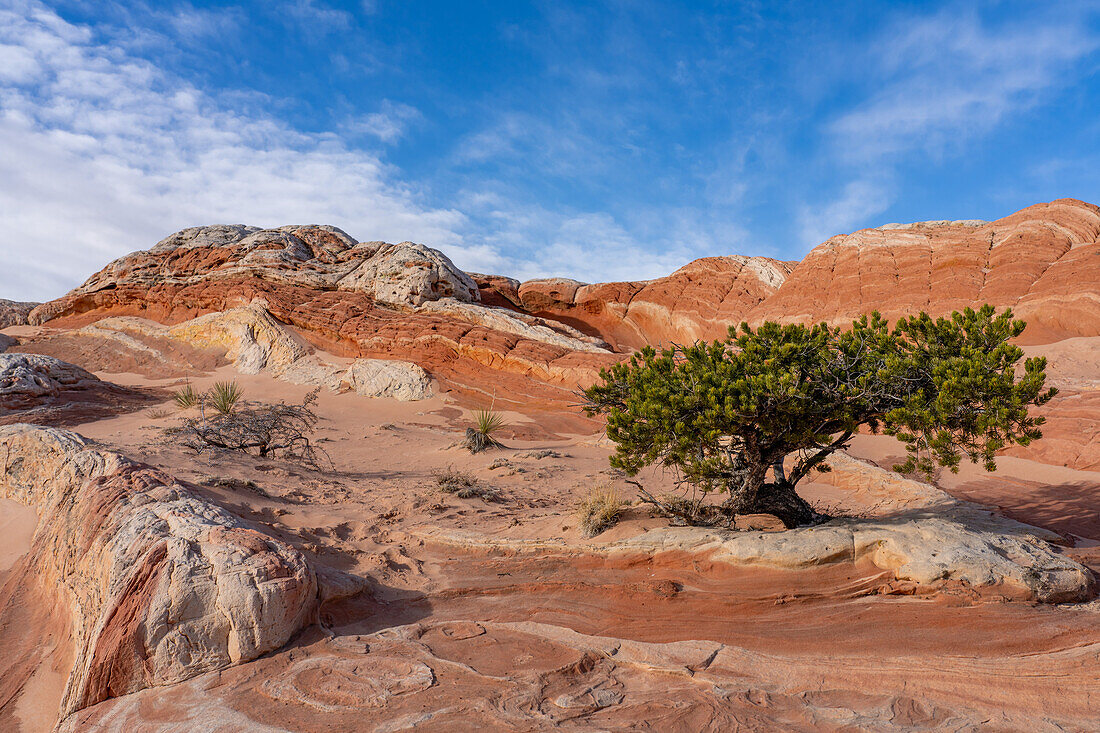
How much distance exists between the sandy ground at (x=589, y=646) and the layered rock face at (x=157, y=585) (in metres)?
0.19

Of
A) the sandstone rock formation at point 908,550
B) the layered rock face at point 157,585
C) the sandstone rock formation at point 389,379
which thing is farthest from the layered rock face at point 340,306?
the layered rock face at point 157,585

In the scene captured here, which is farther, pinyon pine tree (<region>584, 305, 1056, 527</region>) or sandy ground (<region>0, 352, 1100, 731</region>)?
pinyon pine tree (<region>584, 305, 1056, 527</region>)

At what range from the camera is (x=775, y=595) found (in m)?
5.11

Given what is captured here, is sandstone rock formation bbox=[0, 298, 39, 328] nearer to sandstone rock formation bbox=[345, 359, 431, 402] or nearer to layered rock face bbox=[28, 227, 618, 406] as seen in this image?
layered rock face bbox=[28, 227, 618, 406]

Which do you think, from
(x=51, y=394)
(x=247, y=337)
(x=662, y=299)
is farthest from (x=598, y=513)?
(x=662, y=299)

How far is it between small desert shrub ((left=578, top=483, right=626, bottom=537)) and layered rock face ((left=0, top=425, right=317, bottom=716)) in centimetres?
320

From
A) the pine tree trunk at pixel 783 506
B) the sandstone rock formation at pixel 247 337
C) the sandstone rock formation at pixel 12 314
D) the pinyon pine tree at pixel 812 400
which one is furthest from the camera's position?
the sandstone rock formation at pixel 12 314

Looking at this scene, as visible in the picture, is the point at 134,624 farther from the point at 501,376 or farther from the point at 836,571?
the point at 501,376

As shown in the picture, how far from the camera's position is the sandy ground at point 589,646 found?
10.9 ft

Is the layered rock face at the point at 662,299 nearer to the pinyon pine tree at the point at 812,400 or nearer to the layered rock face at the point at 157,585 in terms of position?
the pinyon pine tree at the point at 812,400

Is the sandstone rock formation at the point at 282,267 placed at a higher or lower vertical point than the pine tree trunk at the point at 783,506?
higher

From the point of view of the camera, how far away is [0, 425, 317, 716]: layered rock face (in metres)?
3.66

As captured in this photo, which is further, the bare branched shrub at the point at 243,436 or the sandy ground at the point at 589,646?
the bare branched shrub at the point at 243,436

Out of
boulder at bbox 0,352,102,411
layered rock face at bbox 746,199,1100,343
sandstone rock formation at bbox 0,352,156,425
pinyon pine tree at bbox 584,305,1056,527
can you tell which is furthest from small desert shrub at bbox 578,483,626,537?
layered rock face at bbox 746,199,1100,343
